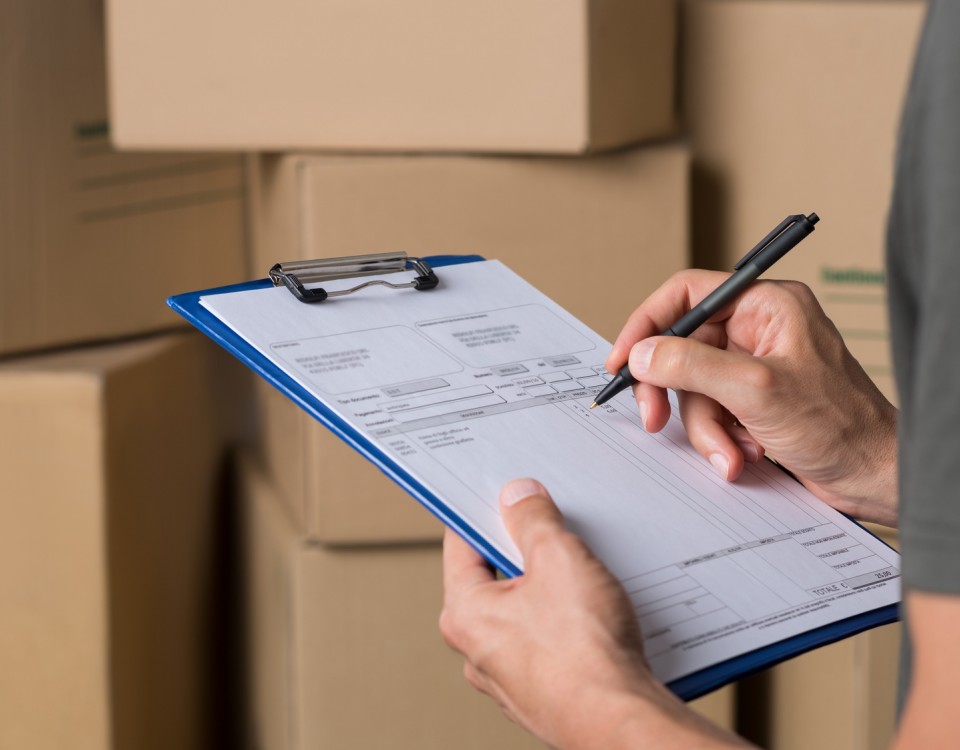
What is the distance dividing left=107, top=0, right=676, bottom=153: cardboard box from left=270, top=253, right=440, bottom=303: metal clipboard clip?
294 mm

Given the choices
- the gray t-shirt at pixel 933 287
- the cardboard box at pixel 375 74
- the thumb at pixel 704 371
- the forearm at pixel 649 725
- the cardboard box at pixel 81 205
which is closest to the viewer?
the gray t-shirt at pixel 933 287

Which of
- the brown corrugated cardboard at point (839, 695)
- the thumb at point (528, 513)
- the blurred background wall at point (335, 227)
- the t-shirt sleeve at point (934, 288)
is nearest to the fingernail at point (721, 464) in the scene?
the thumb at point (528, 513)

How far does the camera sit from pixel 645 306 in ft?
2.07

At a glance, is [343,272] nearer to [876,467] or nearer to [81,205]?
[876,467]

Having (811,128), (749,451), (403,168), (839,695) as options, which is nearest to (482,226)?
(403,168)

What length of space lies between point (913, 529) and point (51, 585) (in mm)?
889

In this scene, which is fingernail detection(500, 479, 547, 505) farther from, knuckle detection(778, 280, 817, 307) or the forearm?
knuckle detection(778, 280, 817, 307)

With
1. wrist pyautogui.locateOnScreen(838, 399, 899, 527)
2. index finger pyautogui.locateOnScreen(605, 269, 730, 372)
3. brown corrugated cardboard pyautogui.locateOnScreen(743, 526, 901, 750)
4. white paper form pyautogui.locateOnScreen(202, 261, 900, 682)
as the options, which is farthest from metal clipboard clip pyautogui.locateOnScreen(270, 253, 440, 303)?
brown corrugated cardboard pyautogui.locateOnScreen(743, 526, 901, 750)

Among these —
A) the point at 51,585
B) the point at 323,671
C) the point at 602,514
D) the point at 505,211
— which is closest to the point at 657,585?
the point at 602,514

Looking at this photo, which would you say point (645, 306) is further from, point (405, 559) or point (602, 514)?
point (405, 559)

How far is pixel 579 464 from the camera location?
531 millimetres

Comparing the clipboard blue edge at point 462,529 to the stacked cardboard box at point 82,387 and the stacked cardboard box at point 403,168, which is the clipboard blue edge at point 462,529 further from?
the stacked cardboard box at point 82,387

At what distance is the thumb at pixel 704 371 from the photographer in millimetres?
557

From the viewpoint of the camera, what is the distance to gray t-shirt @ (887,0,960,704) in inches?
11.5
